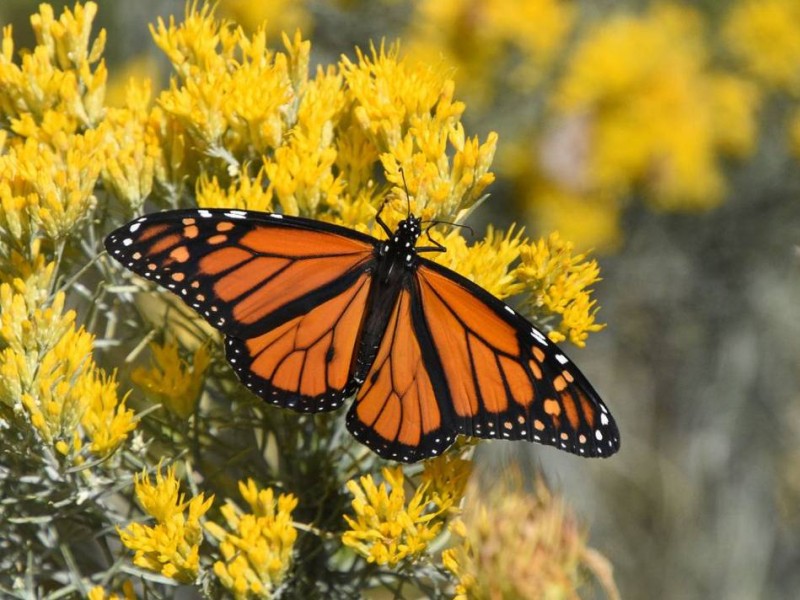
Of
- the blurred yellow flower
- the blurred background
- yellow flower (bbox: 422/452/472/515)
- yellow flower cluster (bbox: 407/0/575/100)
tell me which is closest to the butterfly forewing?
yellow flower (bbox: 422/452/472/515)

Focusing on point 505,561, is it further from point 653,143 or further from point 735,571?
point 653,143

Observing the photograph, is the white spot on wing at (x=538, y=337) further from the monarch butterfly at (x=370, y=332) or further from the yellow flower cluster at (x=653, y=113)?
the yellow flower cluster at (x=653, y=113)

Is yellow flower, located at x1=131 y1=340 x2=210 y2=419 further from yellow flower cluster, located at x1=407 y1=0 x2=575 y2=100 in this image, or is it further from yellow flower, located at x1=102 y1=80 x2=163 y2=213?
yellow flower cluster, located at x1=407 y1=0 x2=575 y2=100

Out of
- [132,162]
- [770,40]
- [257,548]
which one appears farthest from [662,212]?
[257,548]

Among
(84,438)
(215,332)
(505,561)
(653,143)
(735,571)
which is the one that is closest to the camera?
(505,561)

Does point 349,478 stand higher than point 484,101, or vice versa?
point 484,101

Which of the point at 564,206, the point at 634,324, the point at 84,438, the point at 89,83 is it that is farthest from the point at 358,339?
the point at 634,324
